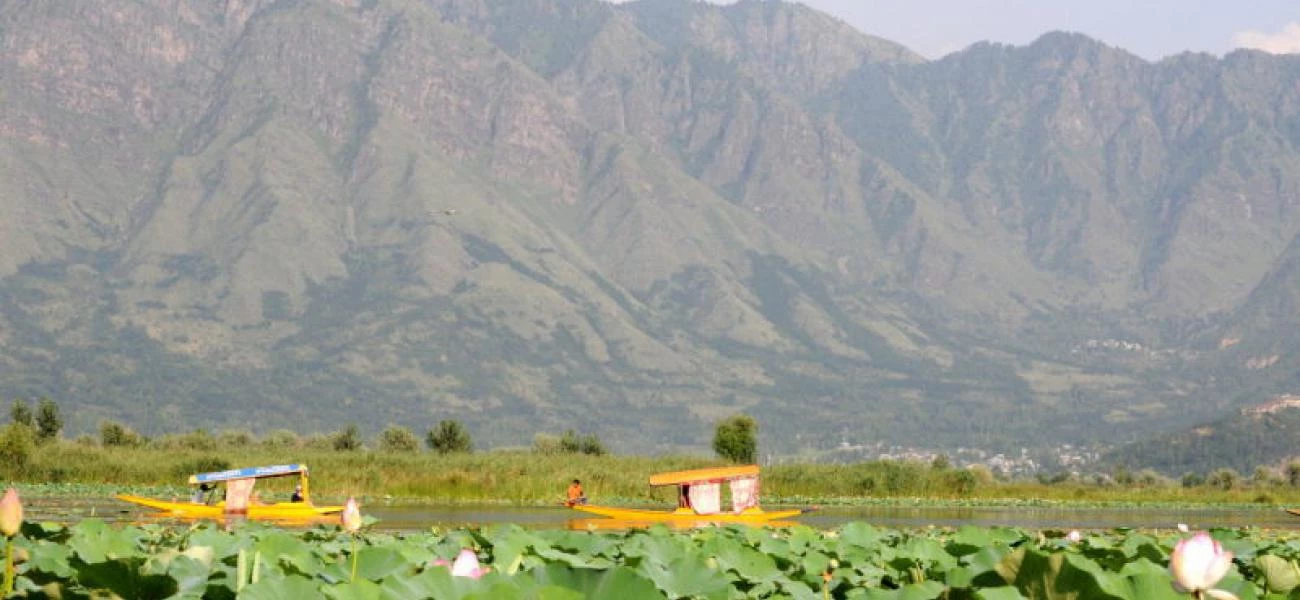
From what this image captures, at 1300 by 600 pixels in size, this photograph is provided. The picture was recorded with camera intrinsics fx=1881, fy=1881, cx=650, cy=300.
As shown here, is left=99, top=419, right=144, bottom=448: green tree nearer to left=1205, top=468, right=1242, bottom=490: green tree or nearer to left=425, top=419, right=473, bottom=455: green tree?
left=425, top=419, right=473, bottom=455: green tree

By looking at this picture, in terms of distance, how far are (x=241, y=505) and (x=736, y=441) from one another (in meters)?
56.1

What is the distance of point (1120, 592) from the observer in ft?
28.0

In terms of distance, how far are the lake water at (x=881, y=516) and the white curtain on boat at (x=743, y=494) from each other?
6.58 feet

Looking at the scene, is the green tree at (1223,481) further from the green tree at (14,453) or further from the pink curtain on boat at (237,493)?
the pink curtain on boat at (237,493)

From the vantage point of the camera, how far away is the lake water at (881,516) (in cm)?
4809

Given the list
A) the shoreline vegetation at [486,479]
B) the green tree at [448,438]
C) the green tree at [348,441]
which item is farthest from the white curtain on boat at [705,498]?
the green tree at [448,438]

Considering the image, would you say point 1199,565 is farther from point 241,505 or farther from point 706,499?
point 241,505

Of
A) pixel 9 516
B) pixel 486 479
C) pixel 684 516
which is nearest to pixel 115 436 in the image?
pixel 486 479

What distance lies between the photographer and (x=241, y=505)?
54.8 metres

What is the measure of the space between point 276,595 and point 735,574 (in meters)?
5.86

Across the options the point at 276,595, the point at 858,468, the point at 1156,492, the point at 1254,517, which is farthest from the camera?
the point at 1156,492

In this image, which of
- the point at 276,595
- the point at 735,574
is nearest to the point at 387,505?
the point at 735,574

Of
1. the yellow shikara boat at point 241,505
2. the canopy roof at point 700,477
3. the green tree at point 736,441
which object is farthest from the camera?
the green tree at point 736,441

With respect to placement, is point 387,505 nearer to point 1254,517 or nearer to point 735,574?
point 1254,517
